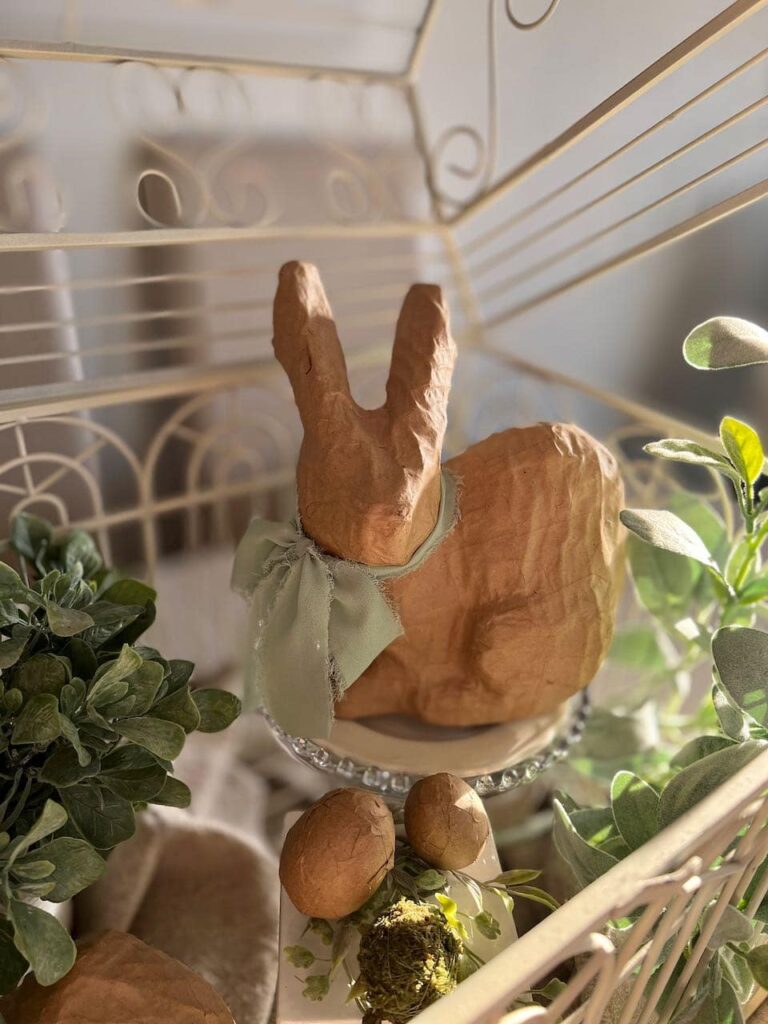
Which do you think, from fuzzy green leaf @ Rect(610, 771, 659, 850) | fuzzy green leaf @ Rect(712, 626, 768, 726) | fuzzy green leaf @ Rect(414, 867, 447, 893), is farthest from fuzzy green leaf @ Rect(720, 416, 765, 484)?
fuzzy green leaf @ Rect(414, 867, 447, 893)

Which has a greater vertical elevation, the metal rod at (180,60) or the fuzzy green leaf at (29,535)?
the metal rod at (180,60)

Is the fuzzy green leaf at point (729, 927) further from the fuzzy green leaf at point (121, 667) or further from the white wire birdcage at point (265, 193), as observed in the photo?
the fuzzy green leaf at point (121, 667)

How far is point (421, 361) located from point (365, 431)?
76 mm

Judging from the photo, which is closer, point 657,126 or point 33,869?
point 33,869

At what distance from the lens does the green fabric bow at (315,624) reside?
1.83 feet

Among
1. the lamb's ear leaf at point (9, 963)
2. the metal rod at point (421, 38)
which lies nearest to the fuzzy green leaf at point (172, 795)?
the lamb's ear leaf at point (9, 963)

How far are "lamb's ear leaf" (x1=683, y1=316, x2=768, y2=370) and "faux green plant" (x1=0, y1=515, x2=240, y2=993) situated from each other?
385 millimetres

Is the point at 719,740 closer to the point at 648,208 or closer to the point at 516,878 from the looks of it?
the point at 516,878

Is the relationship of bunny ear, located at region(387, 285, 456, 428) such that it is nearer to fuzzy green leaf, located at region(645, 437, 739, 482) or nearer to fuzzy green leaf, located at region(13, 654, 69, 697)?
fuzzy green leaf, located at region(645, 437, 739, 482)

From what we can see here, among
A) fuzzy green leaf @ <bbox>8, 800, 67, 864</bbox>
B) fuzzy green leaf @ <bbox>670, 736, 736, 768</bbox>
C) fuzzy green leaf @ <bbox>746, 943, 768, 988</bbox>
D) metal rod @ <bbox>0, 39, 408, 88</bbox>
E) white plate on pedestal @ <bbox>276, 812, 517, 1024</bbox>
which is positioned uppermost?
metal rod @ <bbox>0, 39, 408, 88</bbox>

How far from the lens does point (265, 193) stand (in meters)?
0.85

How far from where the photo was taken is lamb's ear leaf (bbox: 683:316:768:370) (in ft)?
1.82

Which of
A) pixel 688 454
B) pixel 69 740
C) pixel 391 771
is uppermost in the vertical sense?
pixel 688 454

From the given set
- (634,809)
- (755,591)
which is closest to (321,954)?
(634,809)
